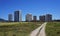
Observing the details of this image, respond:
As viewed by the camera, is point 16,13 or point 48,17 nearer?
point 16,13

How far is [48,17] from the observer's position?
19275cm

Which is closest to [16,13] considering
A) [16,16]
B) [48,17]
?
[16,16]

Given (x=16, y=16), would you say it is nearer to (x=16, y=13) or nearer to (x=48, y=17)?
(x=16, y=13)

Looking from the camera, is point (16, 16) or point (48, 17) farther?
point (48, 17)

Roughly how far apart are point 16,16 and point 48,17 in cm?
7151

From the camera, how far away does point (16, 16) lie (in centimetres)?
13100

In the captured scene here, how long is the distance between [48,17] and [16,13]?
74.9 m

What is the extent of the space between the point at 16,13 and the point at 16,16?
4.75 m
